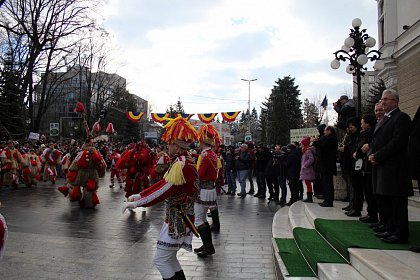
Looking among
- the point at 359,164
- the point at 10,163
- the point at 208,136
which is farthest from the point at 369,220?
the point at 10,163

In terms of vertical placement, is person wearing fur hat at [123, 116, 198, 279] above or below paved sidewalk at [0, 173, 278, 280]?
above

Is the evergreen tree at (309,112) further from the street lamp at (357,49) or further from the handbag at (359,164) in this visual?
the handbag at (359,164)

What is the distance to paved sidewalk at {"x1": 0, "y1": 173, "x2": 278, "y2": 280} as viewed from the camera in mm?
5852

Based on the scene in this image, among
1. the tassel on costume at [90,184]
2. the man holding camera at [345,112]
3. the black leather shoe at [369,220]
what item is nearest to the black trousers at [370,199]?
the black leather shoe at [369,220]

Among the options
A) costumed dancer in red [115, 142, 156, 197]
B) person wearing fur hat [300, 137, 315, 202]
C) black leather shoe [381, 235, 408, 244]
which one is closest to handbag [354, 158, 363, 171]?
black leather shoe [381, 235, 408, 244]

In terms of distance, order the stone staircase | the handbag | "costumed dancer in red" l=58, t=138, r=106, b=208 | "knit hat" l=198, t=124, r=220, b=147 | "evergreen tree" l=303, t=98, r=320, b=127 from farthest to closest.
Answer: "evergreen tree" l=303, t=98, r=320, b=127
"costumed dancer in red" l=58, t=138, r=106, b=208
"knit hat" l=198, t=124, r=220, b=147
the handbag
the stone staircase

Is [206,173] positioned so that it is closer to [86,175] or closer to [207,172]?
[207,172]

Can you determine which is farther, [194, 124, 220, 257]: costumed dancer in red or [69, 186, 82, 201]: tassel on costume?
[69, 186, 82, 201]: tassel on costume

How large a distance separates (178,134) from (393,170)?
2911 mm

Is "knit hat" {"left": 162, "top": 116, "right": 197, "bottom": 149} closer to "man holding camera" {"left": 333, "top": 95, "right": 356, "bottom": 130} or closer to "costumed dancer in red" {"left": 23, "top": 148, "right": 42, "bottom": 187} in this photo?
"man holding camera" {"left": 333, "top": 95, "right": 356, "bottom": 130}

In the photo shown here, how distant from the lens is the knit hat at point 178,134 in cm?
483

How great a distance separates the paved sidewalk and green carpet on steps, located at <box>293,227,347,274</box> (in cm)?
63

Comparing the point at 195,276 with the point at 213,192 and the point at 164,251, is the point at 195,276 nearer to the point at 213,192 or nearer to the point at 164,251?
the point at 164,251

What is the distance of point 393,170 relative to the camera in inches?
204
